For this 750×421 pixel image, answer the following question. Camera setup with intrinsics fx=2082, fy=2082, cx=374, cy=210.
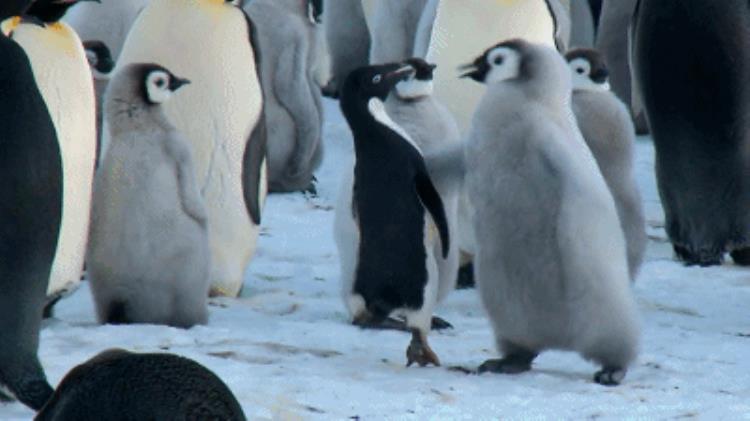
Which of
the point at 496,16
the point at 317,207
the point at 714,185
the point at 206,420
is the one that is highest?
the point at 206,420

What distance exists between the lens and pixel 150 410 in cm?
290

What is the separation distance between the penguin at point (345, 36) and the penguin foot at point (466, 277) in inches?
202

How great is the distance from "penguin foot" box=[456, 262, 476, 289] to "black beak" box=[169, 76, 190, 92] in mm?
1420

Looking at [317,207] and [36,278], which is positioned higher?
[36,278]

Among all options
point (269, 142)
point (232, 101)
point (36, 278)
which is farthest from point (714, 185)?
point (36, 278)

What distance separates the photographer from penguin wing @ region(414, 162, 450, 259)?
225 inches

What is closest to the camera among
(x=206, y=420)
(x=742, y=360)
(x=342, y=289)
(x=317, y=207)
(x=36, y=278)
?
(x=206, y=420)

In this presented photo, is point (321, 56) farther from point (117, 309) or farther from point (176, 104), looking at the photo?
point (117, 309)

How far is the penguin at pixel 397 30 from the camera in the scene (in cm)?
1069

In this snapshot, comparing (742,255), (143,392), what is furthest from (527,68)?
(143,392)

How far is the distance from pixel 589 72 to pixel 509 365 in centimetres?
185

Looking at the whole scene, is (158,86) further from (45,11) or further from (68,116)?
(45,11)

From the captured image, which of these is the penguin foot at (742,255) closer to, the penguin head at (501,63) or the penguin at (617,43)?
the penguin head at (501,63)

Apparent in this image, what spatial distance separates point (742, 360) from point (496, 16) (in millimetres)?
2239
